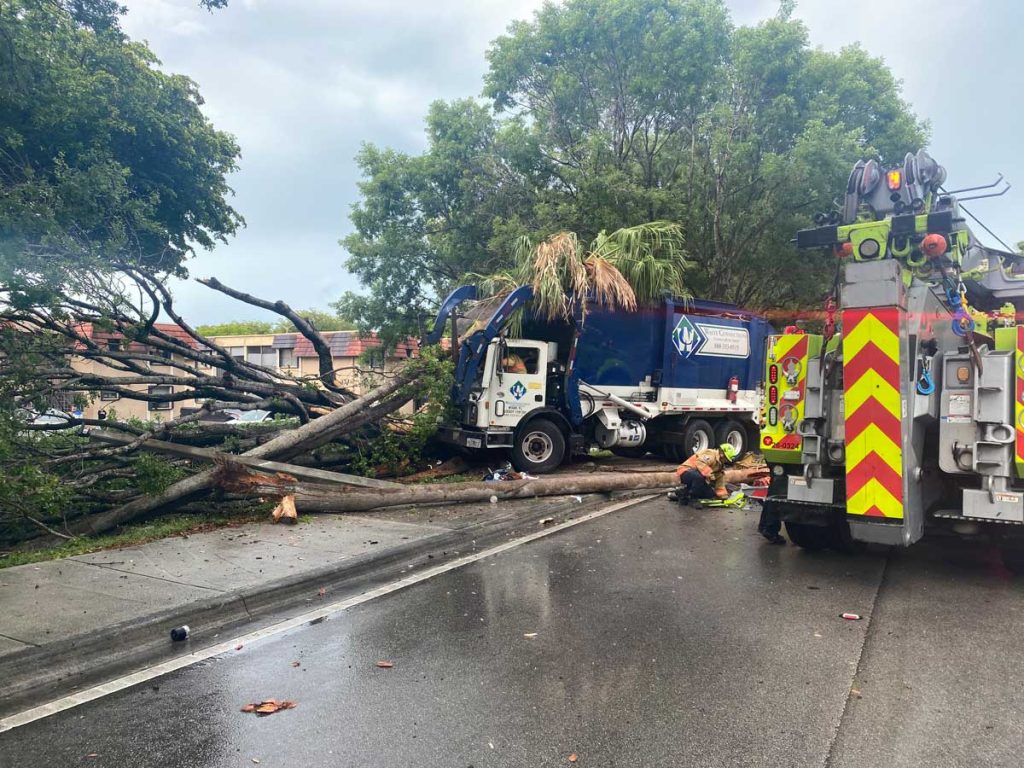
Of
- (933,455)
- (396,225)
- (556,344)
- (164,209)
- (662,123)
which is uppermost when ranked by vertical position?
(662,123)

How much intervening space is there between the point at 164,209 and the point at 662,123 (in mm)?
12950

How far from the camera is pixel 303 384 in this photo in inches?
439

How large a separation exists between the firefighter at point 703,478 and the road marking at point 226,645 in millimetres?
2925

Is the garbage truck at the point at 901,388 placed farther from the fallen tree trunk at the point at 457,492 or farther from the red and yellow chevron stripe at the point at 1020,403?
the fallen tree trunk at the point at 457,492

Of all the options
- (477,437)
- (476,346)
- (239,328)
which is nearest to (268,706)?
(477,437)

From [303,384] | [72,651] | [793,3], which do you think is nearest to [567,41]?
[793,3]

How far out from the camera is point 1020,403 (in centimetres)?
570

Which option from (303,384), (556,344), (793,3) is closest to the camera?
(303,384)

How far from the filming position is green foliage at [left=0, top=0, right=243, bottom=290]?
23.9ft

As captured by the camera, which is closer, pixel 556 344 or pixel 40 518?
pixel 40 518

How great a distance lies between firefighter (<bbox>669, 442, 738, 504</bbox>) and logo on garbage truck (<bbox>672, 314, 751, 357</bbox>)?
3.80m

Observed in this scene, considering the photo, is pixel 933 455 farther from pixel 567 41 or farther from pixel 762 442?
pixel 567 41

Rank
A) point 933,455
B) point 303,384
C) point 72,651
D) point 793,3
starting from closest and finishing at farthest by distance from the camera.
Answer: point 72,651 → point 933,455 → point 303,384 → point 793,3

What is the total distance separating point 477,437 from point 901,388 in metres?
6.94
